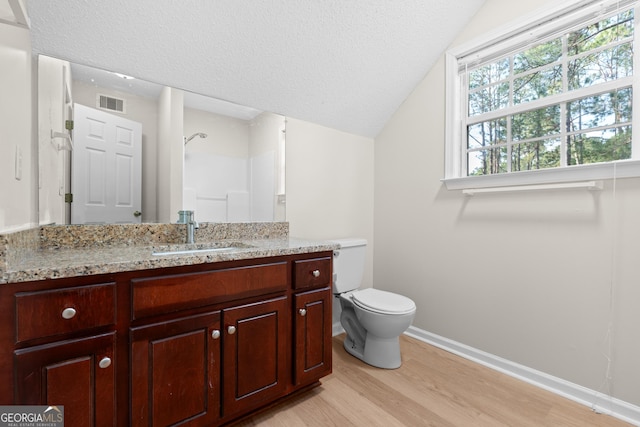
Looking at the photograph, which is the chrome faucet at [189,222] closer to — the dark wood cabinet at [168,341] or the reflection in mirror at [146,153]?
the reflection in mirror at [146,153]

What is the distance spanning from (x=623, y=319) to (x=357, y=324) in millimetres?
1452

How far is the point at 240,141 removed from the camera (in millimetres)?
1880

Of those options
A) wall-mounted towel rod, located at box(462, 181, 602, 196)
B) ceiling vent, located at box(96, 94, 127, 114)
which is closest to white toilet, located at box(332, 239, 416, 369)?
wall-mounted towel rod, located at box(462, 181, 602, 196)

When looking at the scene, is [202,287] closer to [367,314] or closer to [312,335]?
[312,335]

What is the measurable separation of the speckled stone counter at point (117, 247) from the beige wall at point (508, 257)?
1039 mm

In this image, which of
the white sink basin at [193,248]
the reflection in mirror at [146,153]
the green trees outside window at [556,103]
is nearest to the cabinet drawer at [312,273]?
the white sink basin at [193,248]

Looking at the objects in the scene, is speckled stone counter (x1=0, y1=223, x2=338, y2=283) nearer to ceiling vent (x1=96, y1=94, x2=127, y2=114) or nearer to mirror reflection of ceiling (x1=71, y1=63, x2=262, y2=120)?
ceiling vent (x1=96, y1=94, x2=127, y2=114)

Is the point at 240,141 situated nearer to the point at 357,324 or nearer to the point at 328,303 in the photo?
the point at 328,303

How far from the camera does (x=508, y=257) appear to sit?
6.01ft

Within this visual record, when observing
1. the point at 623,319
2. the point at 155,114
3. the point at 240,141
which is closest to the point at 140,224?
the point at 155,114

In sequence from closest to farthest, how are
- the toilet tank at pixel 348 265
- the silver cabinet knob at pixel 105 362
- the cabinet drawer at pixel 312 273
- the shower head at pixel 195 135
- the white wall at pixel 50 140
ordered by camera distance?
the silver cabinet knob at pixel 105 362 < the white wall at pixel 50 140 < the cabinet drawer at pixel 312 273 < the shower head at pixel 195 135 < the toilet tank at pixel 348 265

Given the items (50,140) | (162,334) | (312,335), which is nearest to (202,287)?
(162,334)

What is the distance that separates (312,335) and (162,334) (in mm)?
760

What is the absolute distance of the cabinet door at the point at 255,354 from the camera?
1.23 m
